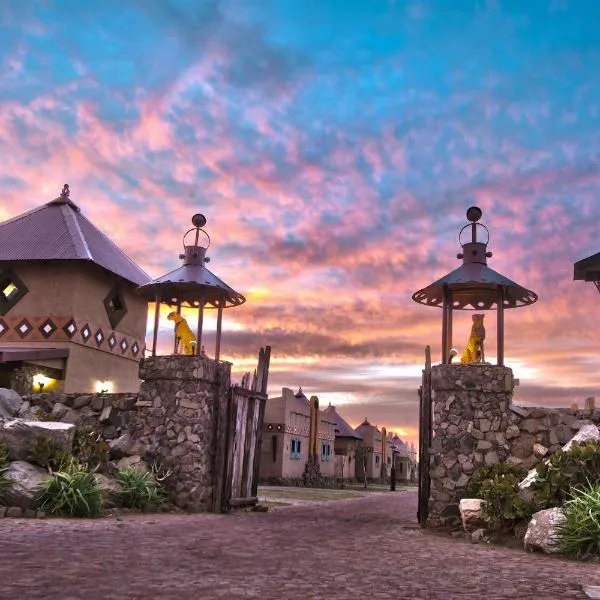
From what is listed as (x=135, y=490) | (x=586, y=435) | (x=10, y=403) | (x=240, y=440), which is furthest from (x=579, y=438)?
(x=10, y=403)

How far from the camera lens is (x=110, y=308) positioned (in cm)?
2247

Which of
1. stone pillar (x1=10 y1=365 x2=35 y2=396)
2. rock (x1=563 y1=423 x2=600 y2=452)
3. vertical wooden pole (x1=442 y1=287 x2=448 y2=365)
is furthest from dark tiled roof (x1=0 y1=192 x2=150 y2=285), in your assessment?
rock (x1=563 y1=423 x2=600 y2=452)

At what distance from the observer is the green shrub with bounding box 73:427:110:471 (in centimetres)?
1334

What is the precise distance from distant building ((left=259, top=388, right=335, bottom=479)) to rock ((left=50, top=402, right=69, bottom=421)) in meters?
18.2

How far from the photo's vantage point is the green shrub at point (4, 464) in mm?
11516

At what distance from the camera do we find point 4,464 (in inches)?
473

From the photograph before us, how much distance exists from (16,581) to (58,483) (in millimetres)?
A: 6239

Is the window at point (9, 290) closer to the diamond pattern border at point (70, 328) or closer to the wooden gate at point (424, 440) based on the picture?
the diamond pattern border at point (70, 328)

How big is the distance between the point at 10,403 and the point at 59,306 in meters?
6.01

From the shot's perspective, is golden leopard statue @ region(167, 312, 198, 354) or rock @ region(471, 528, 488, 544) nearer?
rock @ region(471, 528, 488, 544)

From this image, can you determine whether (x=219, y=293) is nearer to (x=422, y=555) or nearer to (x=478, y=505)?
(x=478, y=505)

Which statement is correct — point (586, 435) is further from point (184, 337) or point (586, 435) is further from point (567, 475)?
point (184, 337)

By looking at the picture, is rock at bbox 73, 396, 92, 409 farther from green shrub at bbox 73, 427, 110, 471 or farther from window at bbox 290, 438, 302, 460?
window at bbox 290, 438, 302, 460

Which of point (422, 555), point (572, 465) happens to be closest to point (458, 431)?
point (572, 465)
